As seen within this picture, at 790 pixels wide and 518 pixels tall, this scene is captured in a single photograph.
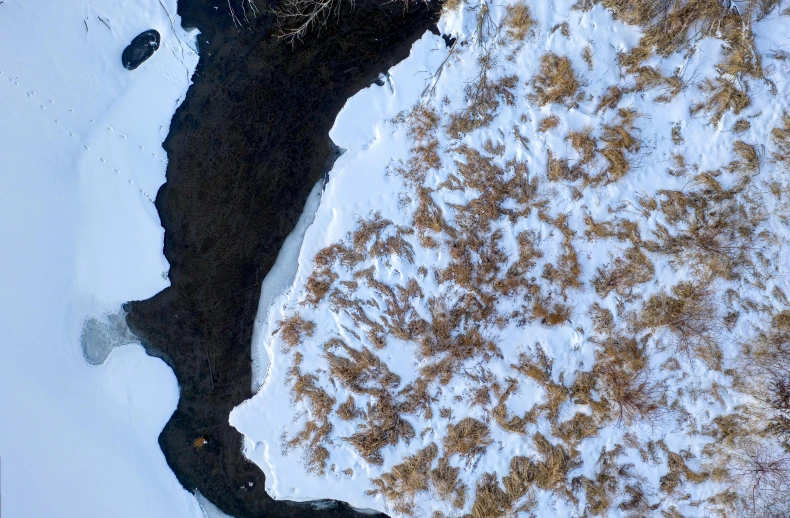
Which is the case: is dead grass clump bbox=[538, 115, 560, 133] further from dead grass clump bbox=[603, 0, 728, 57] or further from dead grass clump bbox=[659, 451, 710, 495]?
dead grass clump bbox=[659, 451, 710, 495]

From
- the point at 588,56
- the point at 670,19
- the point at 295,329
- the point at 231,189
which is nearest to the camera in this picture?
the point at 670,19

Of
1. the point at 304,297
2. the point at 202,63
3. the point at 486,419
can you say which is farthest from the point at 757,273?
the point at 202,63

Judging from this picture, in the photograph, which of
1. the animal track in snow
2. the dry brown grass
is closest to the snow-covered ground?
the dry brown grass

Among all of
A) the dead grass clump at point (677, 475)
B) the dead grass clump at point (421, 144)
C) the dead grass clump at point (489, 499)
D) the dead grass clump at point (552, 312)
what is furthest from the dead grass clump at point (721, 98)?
the dead grass clump at point (489, 499)

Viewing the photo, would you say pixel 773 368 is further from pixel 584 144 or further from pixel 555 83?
pixel 555 83

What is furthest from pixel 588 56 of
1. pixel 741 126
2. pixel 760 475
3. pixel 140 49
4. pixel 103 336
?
pixel 103 336
